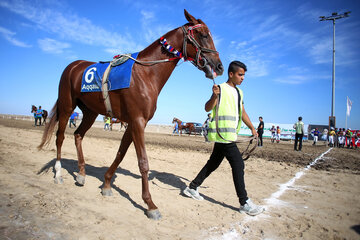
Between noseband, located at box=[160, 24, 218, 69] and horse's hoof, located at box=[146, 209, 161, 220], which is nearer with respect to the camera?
horse's hoof, located at box=[146, 209, 161, 220]

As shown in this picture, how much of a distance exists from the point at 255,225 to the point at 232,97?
5.88 ft

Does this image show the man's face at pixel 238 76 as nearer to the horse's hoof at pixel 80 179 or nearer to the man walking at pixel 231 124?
the man walking at pixel 231 124

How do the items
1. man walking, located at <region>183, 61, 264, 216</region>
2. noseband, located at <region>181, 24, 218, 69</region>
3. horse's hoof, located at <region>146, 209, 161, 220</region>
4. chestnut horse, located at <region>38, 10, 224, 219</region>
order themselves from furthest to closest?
noseband, located at <region>181, 24, 218, 69</region> → man walking, located at <region>183, 61, 264, 216</region> → chestnut horse, located at <region>38, 10, 224, 219</region> → horse's hoof, located at <region>146, 209, 161, 220</region>

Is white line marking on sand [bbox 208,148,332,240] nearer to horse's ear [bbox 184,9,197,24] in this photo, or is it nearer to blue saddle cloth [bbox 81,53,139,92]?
blue saddle cloth [bbox 81,53,139,92]

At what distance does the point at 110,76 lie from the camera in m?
3.38

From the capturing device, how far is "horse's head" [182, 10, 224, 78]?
3.23m

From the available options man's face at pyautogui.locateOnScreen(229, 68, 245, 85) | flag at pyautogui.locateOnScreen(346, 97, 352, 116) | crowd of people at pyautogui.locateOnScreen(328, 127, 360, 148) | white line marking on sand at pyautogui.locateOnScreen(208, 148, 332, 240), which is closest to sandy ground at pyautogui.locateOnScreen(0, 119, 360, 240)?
white line marking on sand at pyautogui.locateOnScreen(208, 148, 332, 240)

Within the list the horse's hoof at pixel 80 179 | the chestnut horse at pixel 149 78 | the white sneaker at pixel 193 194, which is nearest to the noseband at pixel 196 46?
the chestnut horse at pixel 149 78

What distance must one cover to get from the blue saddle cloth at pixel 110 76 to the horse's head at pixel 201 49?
0.89m

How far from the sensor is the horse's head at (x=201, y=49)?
3.23 m

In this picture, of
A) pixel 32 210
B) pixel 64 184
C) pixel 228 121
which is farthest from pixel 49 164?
pixel 228 121

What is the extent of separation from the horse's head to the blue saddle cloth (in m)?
0.89

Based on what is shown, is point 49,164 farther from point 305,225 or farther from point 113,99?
point 305,225

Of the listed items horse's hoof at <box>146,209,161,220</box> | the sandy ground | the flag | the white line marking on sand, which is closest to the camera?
the sandy ground
